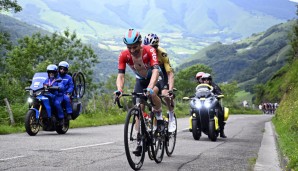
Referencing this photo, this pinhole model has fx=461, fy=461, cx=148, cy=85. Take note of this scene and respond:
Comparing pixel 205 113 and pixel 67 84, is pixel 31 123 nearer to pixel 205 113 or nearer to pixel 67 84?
pixel 67 84

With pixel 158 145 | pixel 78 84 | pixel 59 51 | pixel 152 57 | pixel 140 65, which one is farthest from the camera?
pixel 59 51

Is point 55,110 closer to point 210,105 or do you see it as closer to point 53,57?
point 210,105

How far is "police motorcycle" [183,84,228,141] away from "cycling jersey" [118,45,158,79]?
5350 millimetres

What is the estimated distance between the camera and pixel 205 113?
12922 millimetres

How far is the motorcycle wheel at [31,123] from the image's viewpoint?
12239mm

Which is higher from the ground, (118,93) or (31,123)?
(118,93)

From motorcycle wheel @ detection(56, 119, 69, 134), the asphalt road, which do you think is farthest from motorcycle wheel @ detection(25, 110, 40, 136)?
the asphalt road

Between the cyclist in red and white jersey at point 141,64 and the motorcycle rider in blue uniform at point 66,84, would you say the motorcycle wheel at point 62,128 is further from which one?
the cyclist in red and white jersey at point 141,64

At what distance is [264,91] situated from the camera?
120750 mm

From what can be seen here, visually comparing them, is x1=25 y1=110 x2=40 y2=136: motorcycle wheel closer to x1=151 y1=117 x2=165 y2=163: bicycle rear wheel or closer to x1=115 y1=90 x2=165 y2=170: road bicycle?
x1=151 y1=117 x2=165 y2=163: bicycle rear wheel

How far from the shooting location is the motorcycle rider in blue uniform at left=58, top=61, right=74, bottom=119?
1400 cm

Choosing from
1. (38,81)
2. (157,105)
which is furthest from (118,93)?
(38,81)

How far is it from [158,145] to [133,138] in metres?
1.17

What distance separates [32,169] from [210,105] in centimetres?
747
